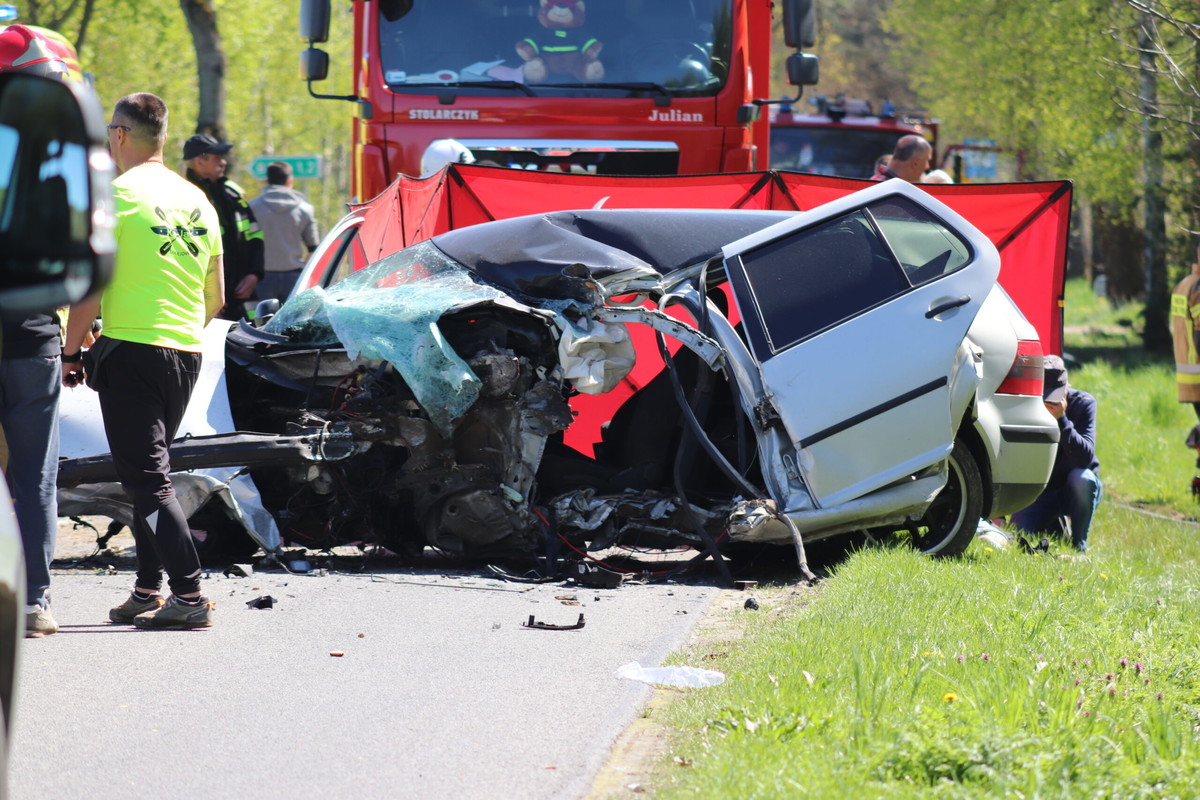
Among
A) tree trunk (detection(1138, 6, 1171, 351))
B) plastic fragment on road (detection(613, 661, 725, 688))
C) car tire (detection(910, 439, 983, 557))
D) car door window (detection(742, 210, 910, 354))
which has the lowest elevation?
tree trunk (detection(1138, 6, 1171, 351))

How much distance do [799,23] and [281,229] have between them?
4.63 metres

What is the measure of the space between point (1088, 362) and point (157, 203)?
58.0 ft

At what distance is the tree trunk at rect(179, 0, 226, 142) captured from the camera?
17.2 metres

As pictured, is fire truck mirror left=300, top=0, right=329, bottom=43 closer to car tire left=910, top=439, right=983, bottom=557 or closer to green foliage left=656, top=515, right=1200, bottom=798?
car tire left=910, top=439, right=983, bottom=557

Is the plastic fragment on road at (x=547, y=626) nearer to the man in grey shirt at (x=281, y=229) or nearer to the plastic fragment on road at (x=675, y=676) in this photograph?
the plastic fragment on road at (x=675, y=676)

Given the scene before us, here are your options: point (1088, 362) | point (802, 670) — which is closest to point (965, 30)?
point (1088, 362)

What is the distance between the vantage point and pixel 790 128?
19.6 meters

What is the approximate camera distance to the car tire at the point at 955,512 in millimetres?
6930

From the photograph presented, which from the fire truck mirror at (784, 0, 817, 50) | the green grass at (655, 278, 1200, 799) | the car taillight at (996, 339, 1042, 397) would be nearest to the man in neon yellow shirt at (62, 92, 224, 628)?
the green grass at (655, 278, 1200, 799)

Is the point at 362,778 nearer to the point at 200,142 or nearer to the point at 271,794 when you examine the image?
the point at 271,794

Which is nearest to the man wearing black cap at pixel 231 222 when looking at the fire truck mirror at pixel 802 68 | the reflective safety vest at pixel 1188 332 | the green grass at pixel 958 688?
the fire truck mirror at pixel 802 68

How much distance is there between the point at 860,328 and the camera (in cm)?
657

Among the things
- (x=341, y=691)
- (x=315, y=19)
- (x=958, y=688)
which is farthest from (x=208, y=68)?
(x=958, y=688)

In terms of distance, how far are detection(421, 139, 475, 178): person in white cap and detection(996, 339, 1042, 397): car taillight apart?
447cm
